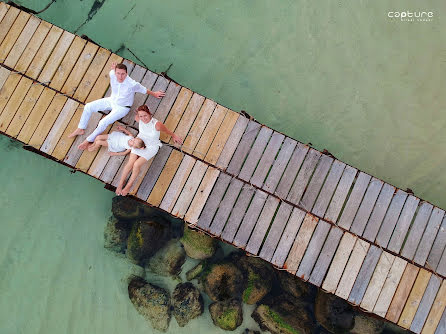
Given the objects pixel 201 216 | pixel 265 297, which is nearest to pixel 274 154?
pixel 201 216

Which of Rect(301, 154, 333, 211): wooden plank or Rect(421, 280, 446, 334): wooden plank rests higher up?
Rect(301, 154, 333, 211): wooden plank

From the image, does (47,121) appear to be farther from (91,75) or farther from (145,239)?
(145,239)

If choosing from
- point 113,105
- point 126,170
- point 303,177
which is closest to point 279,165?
point 303,177

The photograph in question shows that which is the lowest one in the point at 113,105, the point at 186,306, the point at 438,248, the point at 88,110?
the point at 186,306

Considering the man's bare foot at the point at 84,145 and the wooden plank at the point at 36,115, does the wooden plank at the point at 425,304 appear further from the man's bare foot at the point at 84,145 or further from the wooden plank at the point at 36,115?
the wooden plank at the point at 36,115

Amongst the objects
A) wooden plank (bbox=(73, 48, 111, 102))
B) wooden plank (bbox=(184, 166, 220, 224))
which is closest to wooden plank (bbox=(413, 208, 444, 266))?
wooden plank (bbox=(184, 166, 220, 224))

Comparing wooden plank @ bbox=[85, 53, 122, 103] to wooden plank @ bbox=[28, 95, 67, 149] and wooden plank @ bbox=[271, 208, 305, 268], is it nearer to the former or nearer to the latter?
wooden plank @ bbox=[28, 95, 67, 149]
